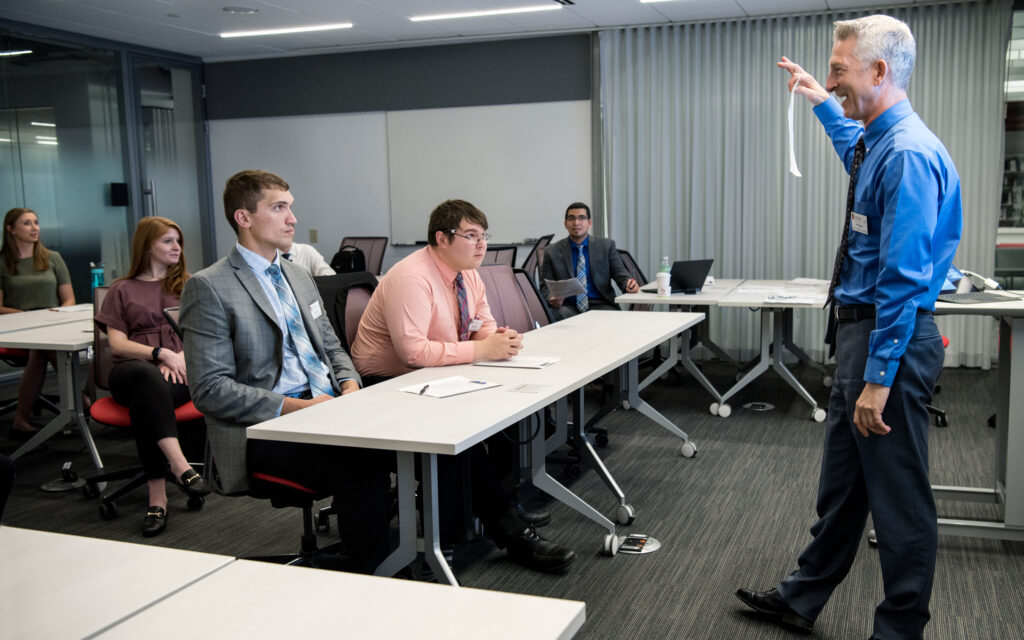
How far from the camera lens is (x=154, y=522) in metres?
3.49

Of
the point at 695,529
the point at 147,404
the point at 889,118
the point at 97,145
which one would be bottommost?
the point at 695,529

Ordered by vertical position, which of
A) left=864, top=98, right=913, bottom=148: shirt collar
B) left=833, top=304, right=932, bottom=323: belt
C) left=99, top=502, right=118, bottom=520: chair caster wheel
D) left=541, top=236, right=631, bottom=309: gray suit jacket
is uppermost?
left=864, top=98, right=913, bottom=148: shirt collar

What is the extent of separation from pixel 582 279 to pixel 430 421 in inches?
148

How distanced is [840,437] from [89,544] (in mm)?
1830

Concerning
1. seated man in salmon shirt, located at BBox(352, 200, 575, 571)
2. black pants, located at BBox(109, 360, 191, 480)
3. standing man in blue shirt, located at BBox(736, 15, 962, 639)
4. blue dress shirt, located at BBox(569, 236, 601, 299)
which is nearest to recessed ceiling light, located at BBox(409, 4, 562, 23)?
blue dress shirt, located at BBox(569, 236, 601, 299)

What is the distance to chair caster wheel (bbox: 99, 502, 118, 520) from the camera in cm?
367

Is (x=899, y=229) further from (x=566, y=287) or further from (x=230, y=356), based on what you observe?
(x=566, y=287)

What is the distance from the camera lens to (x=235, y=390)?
2.46 meters

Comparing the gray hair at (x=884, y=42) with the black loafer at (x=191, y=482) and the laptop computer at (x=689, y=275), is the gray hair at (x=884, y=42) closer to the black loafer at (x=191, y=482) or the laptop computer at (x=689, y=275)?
the black loafer at (x=191, y=482)

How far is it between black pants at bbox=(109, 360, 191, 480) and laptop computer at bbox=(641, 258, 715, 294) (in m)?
3.14

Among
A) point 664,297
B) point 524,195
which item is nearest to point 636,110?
point 524,195

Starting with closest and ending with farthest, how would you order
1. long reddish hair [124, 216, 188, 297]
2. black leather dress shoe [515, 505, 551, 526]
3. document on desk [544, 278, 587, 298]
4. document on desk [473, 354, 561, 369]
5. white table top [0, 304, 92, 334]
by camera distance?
document on desk [473, 354, 561, 369] → black leather dress shoe [515, 505, 551, 526] → long reddish hair [124, 216, 188, 297] → white table top [0, 304, 92, 334] → document on desk [544, 278, 587, 298]

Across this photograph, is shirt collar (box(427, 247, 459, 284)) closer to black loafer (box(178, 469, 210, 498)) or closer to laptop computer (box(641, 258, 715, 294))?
black loafer (box(178, 469, 210, 498))

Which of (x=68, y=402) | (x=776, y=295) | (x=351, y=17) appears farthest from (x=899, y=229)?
(x=351, y=17)
